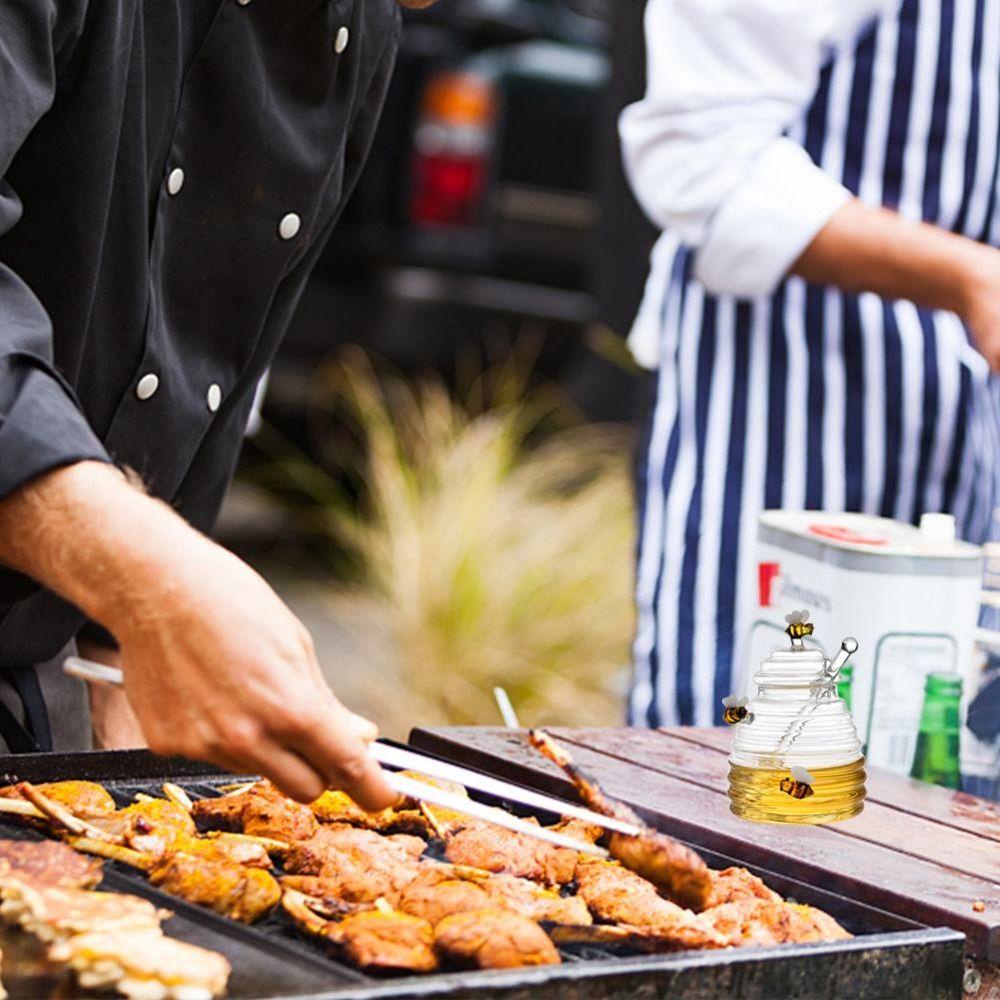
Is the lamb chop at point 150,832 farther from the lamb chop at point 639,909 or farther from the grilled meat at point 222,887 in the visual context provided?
the lamb chop at point 639,909

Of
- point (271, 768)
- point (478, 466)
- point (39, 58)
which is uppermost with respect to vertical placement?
point (39, 58)

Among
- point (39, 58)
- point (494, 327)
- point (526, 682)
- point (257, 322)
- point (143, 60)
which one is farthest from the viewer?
point (494, 327)

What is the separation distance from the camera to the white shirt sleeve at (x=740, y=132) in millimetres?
3068

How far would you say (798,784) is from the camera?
1.96 meters

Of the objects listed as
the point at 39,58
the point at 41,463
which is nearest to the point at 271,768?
the point at 41,463

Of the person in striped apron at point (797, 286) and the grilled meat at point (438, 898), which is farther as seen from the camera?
the person in striped apron at point (797, 286)

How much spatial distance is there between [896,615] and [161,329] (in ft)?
3.24

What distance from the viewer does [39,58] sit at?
6.14 feet

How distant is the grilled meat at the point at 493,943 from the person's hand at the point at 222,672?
0.62 feet

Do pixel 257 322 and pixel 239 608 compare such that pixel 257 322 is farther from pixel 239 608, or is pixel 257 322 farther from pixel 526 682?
pixel 526 682

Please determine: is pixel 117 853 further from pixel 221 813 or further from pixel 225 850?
pixel 221 813

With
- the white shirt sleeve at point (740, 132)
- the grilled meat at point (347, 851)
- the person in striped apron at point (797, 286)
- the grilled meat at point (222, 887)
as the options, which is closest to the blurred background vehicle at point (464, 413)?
the person in striped apron at point (797, 286)

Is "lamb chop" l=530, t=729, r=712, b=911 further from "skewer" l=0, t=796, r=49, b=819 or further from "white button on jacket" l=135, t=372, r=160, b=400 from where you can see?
"white button on jacket" l=135, t=372, r=160, b=400

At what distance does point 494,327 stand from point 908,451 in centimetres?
339
